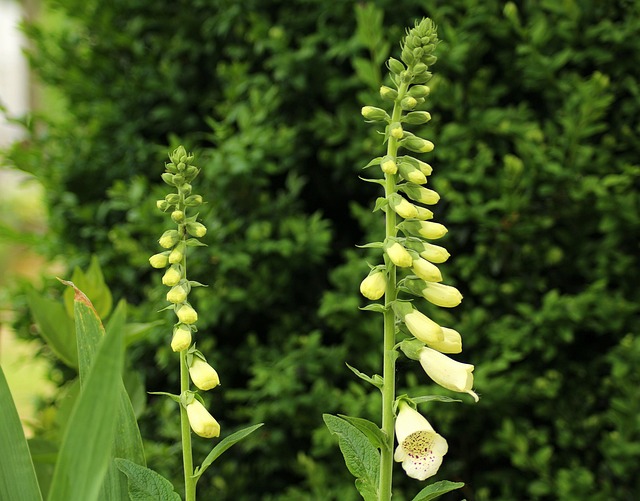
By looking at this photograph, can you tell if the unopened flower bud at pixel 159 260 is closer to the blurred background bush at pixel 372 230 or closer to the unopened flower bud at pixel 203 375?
the unopened flower bud at pixel 203 375

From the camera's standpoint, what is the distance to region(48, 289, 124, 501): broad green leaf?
0.70 meters

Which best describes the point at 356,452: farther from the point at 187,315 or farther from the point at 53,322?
the point at 53,322

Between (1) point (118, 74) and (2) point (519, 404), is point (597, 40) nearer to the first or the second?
(2) point (519, 404)

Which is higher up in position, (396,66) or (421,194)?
(396,66)

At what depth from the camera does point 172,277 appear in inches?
34.7

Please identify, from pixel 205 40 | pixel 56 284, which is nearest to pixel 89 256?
pixel 56 284

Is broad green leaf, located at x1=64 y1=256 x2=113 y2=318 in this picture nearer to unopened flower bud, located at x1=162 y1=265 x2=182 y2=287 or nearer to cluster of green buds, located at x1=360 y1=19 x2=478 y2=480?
unopened flower bud, located at x1=162 y1=265 x2=182 y2=287

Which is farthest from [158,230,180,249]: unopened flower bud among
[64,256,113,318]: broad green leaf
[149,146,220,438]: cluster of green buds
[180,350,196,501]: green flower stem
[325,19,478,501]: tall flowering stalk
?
[64,256,113,318]: broad green leaf

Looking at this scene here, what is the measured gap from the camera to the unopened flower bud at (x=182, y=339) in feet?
2.78

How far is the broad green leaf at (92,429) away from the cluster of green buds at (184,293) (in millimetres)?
140

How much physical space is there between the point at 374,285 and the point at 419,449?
0.66 feet

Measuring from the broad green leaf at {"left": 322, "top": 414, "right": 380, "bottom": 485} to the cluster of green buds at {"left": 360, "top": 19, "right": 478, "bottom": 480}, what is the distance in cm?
4

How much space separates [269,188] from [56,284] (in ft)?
2.20

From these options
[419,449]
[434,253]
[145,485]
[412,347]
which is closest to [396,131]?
[434,253]
